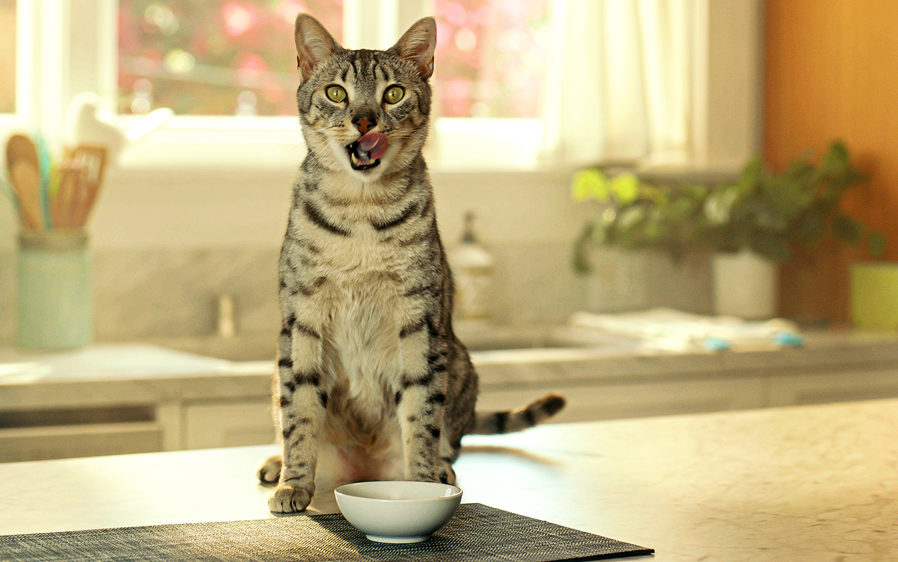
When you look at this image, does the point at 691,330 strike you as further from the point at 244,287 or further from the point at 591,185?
the point at 244,287

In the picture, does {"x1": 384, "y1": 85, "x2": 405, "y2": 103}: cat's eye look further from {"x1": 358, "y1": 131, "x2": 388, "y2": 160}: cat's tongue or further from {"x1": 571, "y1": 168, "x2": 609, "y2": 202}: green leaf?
{"x1": 571, "y1": 168, "x2": 609, "y2": 202}: green leaf

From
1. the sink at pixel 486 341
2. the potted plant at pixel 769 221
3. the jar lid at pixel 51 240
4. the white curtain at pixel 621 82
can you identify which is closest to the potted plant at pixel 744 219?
the potted plant at pixel 769 221

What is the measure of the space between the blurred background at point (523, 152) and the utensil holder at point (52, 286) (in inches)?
4.6

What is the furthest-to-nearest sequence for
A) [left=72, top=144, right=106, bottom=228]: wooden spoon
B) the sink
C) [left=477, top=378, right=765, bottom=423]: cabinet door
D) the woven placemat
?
the sink, [left=72, top=144, right=106, bottom=228]: wooden spoon, [left=477, top=378, right=765, bottom=423]: cabinet door, the woven placemat

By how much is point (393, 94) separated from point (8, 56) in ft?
6.25

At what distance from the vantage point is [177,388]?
193 centimetres

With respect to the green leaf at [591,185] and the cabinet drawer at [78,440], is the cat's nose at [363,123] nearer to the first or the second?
the cabinet drawer at [78,440]

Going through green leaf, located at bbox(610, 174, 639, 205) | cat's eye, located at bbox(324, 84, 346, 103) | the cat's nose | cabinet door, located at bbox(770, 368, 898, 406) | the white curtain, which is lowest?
cabinet door, located at bbox(770, 368, 898, 406)

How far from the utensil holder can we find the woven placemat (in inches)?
56.5

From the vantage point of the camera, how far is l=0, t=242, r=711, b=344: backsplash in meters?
2.62

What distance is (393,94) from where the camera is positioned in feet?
3.51

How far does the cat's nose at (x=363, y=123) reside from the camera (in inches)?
40.4

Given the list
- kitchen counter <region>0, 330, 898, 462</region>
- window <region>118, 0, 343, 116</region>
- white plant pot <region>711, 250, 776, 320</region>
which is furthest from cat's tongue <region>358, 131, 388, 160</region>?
white plant pot <region>711, 250, 776, 320</region>

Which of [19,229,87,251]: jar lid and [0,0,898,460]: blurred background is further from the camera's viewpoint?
[0,0,898,460]: blurred background
